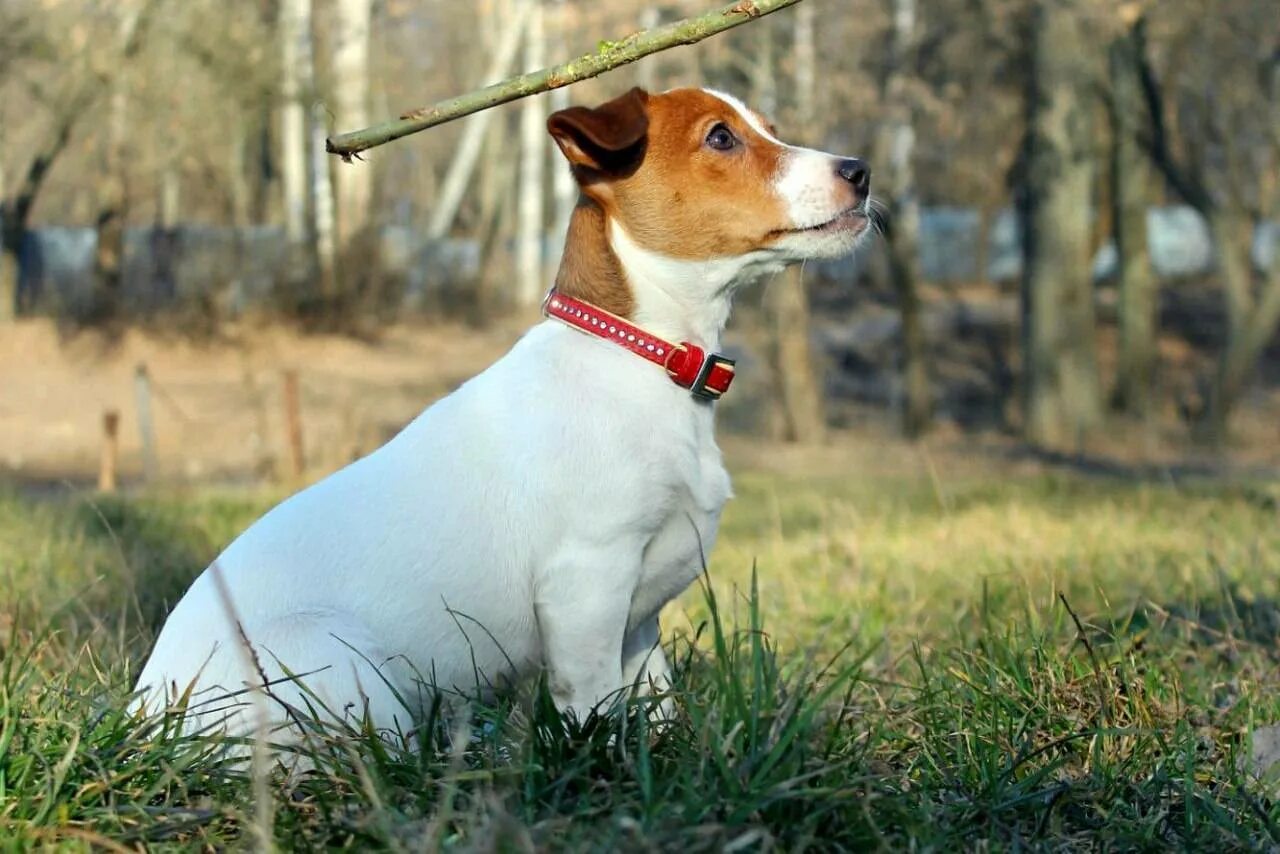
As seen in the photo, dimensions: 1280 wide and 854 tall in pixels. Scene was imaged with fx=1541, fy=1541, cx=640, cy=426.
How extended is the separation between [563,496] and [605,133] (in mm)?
993

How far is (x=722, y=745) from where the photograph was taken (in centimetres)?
289

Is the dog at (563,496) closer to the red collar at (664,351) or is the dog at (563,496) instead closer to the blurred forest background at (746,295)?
the red collar at (664,351)

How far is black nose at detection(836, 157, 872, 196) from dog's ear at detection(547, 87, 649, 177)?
557 millimetres

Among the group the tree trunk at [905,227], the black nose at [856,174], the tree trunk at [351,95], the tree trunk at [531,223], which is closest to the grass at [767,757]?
→ the black nose at [856,174]

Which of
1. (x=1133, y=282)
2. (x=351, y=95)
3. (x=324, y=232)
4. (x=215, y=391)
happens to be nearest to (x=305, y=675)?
(x=1133, y=282)

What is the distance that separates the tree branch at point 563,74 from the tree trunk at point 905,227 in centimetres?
1655

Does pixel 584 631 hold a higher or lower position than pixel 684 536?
lower

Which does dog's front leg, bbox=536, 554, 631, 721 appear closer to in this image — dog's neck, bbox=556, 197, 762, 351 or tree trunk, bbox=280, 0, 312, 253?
dog's neck, bbox=556, 197, 762, 351

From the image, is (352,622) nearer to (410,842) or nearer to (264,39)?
(410,842)

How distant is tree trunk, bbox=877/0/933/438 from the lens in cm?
2047

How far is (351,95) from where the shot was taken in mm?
28234

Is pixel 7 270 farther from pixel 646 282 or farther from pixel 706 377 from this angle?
pixel 706 377

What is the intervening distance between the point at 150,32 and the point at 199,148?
2.34m

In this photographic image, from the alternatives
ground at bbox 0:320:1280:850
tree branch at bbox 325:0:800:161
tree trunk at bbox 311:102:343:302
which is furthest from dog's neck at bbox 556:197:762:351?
tree trunk at bbox 311:102:343:302
